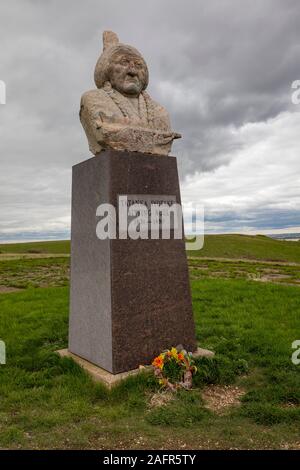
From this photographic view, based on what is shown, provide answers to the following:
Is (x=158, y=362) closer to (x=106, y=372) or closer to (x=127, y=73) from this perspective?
(x=106, y=372)

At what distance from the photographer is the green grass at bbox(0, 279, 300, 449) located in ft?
14.2

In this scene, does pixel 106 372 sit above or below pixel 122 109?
below

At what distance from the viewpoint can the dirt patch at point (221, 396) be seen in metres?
5.24

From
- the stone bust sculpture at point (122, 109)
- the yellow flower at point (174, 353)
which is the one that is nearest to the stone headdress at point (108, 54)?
the stone bust sculpture at point (122, 109)

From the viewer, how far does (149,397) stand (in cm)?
534

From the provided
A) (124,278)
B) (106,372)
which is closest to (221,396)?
(106,372)

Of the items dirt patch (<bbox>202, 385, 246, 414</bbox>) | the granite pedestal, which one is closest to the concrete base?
the granite pedestal

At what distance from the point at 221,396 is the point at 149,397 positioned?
1.00 meters

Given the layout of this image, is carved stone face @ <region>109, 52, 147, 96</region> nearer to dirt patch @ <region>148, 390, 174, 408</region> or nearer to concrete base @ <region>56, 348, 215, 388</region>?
concrete base @ <region>56, 348, 215, 388</region>

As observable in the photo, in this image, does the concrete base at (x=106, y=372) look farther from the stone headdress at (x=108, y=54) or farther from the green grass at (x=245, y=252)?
the green grass at (x=245, y=252)

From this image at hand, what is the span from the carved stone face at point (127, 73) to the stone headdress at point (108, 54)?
0.06m

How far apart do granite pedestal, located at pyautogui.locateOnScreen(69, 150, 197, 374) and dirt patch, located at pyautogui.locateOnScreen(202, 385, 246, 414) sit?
0.98 metres

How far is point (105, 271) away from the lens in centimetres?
599
